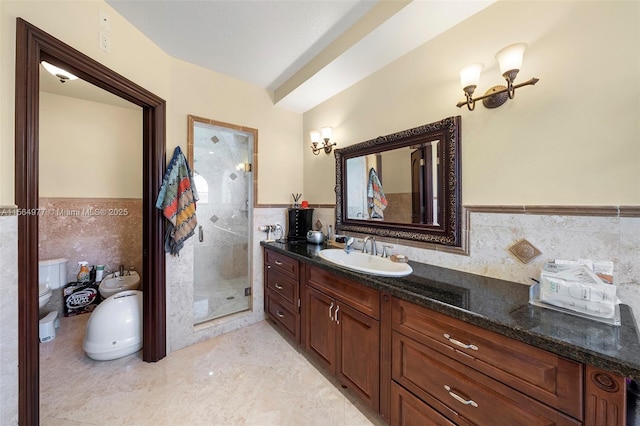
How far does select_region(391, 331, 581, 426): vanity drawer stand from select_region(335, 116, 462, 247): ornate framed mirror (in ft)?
2.37

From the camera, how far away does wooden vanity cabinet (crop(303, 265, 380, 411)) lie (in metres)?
1.35

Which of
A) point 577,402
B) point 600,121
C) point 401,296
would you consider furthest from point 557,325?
point 600,121

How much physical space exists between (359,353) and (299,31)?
7.61ft

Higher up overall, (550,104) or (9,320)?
(550,104)

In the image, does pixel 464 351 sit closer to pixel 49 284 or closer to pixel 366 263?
pixel 366 263

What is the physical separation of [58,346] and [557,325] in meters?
3.54

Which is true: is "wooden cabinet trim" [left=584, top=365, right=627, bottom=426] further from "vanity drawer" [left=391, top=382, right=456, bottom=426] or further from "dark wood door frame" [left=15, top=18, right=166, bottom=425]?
"dark wood door frame" [left=15, top=18, right=166, bottom=425]

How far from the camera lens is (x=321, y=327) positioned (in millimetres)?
1745

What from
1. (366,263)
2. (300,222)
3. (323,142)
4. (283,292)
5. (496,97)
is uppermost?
(323,142)

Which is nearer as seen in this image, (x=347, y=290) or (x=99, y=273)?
(x=347, y=290)

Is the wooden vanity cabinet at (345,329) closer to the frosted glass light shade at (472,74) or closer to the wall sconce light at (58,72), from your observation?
the frosted glass light shade at (472,74)

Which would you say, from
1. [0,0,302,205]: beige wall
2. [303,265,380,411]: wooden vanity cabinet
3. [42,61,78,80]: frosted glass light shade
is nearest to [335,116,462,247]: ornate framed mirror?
[303,265,380,411]: wooden vanity cabinet

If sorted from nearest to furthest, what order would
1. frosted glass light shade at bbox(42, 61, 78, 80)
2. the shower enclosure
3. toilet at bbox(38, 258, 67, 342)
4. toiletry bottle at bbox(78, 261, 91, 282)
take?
frosted glass light shade at bbox(42, 61, 78, 80) → toilet at bbox(38, 258, 67, 342) → the shower enclosure → toiletry bottle at bbox(78, 261, 91, 282)

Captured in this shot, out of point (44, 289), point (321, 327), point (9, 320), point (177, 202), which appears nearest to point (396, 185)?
point (321, 327)
